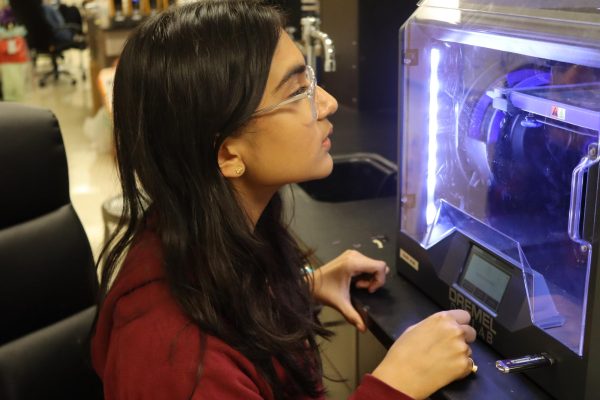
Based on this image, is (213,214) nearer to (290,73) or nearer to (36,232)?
(290,73)

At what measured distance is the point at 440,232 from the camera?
44.5 inches

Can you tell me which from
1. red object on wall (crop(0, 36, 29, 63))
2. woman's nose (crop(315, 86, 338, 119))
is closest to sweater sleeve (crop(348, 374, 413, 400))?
woman's nose (crop(315, 86, 338, 119))

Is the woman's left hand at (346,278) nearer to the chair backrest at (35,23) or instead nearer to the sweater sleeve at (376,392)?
the sweater sleeve at (376,392)

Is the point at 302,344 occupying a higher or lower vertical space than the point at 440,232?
lower

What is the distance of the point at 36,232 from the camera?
1230mm

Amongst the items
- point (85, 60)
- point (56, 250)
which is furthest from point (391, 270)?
point (85, 60)

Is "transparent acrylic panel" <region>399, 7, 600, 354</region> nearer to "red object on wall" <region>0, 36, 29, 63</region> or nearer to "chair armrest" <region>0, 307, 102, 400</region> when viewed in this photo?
"chair armrest" <region>0, 307, 102, 400</region>

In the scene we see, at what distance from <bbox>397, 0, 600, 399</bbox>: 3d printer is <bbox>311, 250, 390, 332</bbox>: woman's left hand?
61 mm

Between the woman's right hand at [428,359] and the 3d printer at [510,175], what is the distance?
0.21 feet

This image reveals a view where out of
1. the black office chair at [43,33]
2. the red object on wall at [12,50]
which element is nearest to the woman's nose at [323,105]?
the red object on wall at [12,50]

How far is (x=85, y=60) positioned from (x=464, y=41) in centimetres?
878

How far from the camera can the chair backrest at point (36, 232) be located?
1188mm

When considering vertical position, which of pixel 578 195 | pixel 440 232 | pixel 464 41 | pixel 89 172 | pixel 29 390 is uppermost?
pixel 464 41

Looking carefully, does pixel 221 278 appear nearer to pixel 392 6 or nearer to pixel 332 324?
pixel 332 324
